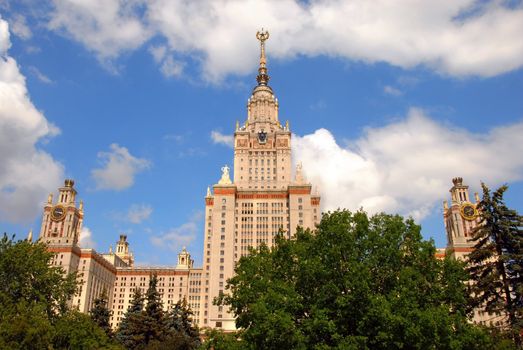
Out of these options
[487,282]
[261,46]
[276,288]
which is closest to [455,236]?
[261,46]

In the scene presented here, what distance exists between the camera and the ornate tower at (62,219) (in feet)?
447

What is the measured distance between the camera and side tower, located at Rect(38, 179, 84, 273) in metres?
133

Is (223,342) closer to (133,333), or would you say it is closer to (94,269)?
(133,333)

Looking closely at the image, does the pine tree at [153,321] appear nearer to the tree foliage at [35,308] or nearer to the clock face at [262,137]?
the tree foliage at [35,308]

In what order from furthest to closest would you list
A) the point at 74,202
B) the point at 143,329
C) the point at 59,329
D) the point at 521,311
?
the point at 74,202 < the point at 143,329 < the point at 59,329 < the point at 521,311

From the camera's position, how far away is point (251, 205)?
440 ft

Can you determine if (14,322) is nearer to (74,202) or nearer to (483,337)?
(483,337)

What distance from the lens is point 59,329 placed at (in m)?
40.8

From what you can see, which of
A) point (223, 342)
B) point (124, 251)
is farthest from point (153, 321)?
point (124, 251)

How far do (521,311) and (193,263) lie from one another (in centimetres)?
14979

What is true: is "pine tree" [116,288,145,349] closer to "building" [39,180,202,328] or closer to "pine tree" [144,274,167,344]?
"pine tree" [144,274,167,344]

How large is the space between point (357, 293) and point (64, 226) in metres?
126

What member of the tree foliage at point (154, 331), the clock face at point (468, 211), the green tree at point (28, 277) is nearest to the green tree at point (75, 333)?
the green tree at point (28, 277)

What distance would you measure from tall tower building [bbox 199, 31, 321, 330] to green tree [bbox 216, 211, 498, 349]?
8711 cm
